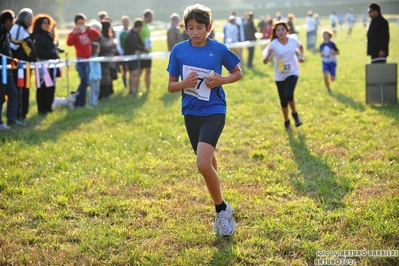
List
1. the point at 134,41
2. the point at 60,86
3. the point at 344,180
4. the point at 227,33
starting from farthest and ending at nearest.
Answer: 1. the point at 227,33
2. the point at 60,86
3. the point at 134,41
4. the point at 344,180

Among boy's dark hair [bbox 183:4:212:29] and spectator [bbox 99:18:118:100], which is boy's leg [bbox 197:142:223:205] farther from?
spectator [bbox 99:18:118:100]

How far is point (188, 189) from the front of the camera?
5543mm

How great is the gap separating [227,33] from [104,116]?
33.4ft

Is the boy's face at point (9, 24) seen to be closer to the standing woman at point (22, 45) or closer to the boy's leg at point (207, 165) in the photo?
the standing woman at point (22, 45)

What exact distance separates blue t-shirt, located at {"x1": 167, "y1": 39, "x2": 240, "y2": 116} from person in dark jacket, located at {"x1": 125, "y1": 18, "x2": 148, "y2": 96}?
8.69 metres

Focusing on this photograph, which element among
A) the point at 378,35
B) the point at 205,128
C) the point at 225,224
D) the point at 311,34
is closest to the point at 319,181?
the point at 225,224

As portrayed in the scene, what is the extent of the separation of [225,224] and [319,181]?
1.86 m

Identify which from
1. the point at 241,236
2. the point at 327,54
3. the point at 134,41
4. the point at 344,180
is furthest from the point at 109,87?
the point at 241,236

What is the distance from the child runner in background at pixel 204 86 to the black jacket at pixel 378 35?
268 inches

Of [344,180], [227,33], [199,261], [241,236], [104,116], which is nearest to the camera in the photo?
[199,261]

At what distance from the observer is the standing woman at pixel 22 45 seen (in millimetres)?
9367

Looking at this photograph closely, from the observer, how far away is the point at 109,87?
1266 centimetres

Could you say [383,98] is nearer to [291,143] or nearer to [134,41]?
[291,143]

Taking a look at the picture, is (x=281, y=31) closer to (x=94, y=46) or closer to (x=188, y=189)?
(x=188, y=189)
